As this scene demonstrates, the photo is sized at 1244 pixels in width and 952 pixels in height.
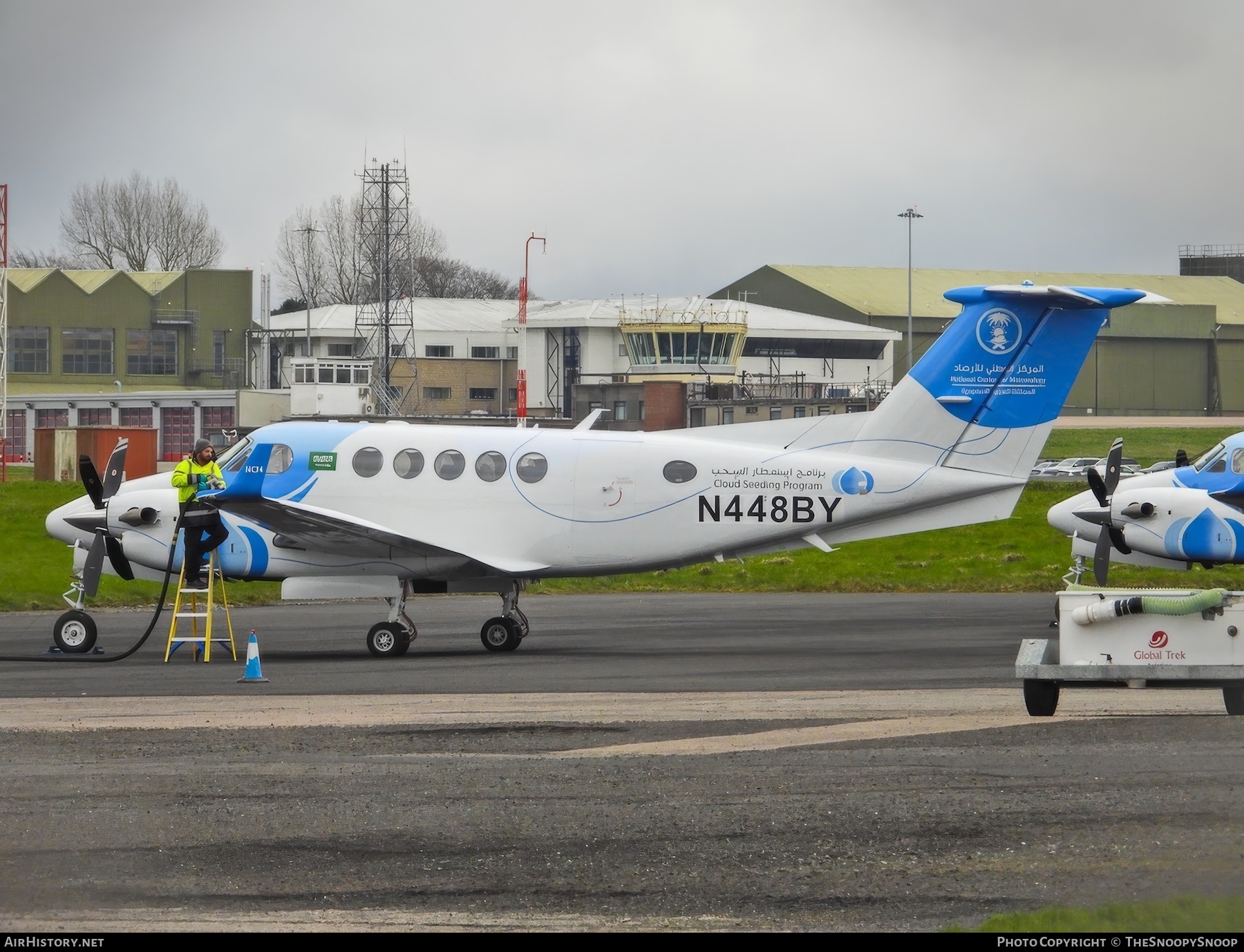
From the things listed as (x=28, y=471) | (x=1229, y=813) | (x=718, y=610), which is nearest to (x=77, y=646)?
(x=718, y=610)

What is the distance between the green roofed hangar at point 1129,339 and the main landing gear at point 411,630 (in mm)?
81680

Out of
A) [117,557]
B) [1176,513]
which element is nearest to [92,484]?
[117,557]

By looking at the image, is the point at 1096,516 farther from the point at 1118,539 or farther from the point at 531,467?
the point at 531,467

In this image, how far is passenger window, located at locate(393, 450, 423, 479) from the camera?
18266mm

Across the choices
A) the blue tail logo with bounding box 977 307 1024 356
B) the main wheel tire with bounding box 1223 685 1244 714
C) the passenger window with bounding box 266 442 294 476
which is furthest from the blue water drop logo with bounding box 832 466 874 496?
the main wheel tire with bounding box 1223 685 1244 714

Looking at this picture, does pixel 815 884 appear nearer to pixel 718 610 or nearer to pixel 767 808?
pixel 767 808

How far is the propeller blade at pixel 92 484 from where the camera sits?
57.6 ft

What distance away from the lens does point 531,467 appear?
59.7ft

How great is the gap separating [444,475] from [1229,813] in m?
11.9

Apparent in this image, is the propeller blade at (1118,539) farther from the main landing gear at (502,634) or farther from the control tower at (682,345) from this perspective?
the control tower at (682,345)

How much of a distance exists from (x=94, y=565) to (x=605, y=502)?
6297mm

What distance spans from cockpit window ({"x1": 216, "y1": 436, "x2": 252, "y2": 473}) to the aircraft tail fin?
7610mm

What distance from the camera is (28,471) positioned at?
59.3 m
